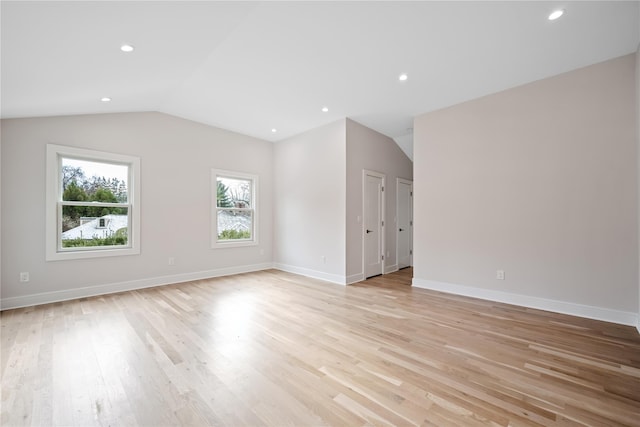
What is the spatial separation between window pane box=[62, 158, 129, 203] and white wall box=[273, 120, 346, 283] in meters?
2.89

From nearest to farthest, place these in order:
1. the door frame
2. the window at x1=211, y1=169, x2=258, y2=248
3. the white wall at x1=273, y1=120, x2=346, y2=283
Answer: the white wall at x1=273, y1=120, x2=346, y2=283
the door frame
the window at x1=211, y1=169, x2=258, y2=248

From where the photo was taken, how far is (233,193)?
Answer: 5605 mm

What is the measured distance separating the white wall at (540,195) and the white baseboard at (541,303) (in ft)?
0.04

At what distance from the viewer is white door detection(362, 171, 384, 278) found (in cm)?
511

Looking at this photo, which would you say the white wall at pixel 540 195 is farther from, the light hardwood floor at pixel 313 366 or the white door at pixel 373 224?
the white door at pixel 373 224

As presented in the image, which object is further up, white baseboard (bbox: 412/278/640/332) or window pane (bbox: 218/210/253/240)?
window pane (bbox: 218/210/253/240)

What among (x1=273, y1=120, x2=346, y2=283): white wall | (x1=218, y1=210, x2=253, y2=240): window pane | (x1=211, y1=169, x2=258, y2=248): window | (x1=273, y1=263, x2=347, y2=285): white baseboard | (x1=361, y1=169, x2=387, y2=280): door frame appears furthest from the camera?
(x1=218, y1=210, x2=253, y2=240): window pane

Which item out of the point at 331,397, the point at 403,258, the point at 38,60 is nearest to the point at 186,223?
the point at 38,60

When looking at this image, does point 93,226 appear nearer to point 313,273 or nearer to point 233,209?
point 233,209

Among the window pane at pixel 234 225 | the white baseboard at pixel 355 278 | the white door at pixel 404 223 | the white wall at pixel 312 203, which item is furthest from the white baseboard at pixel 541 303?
the window pane at pixel 234 225

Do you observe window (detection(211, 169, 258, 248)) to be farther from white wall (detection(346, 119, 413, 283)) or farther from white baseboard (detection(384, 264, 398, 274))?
white baseboard (detection(384, 264, 398, 274))

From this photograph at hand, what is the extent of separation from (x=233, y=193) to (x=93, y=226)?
236 centimetres

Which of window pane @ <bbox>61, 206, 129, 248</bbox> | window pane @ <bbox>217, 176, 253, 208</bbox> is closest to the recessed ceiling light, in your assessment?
window pane @ <bbox>217, 176, 253, 208</bbox>

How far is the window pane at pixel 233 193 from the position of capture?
5414 millimetres
